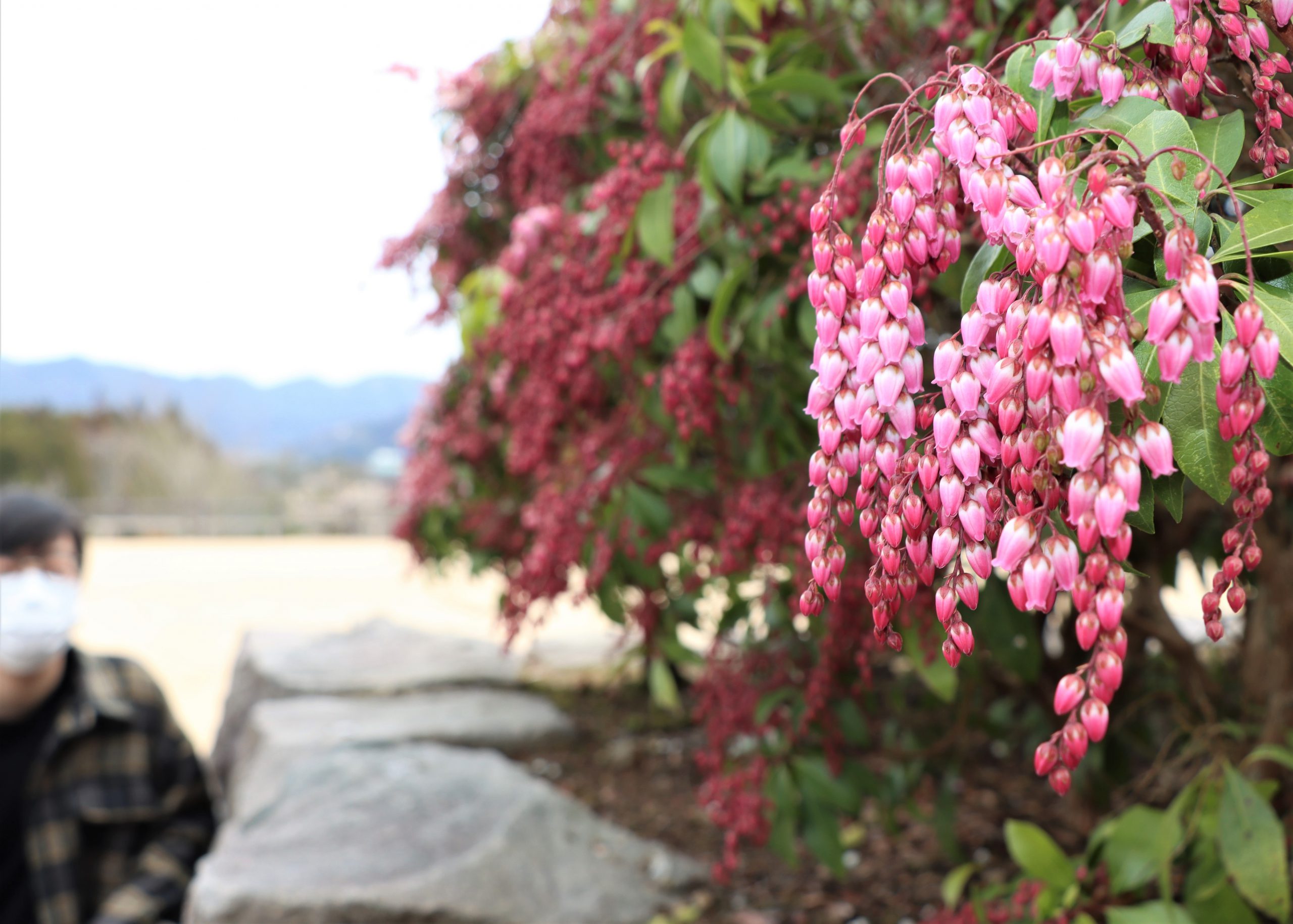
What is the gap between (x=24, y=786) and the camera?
7.41 feet

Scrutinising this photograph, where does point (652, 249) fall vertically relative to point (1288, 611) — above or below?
above

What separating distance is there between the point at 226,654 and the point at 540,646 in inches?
141

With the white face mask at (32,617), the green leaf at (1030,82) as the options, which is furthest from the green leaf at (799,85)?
the white face mask at (32,617)

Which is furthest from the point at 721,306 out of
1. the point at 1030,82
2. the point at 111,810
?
the point at 111,810

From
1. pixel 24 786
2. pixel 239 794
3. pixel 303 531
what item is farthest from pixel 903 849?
pixel 303 531

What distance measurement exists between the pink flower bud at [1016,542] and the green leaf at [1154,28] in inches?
15.2

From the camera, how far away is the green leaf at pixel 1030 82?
0.78 metres

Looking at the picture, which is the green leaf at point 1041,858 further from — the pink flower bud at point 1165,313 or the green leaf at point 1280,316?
the pink flower bud at point 1165,313

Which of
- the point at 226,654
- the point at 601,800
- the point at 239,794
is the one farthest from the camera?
the point at 226,654

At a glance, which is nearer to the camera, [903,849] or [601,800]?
[903,849]

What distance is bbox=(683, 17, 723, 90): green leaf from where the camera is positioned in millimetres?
1307

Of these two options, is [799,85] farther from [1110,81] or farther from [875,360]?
[875,360]

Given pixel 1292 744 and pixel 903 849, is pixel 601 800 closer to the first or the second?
pixel 903 849

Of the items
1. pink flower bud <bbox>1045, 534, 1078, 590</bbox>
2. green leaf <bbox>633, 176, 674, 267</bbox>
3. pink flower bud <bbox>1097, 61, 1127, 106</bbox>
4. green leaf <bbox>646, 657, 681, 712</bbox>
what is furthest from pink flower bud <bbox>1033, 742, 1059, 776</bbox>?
green leaf <bbox>646, 657, 681, 712</bbox>
